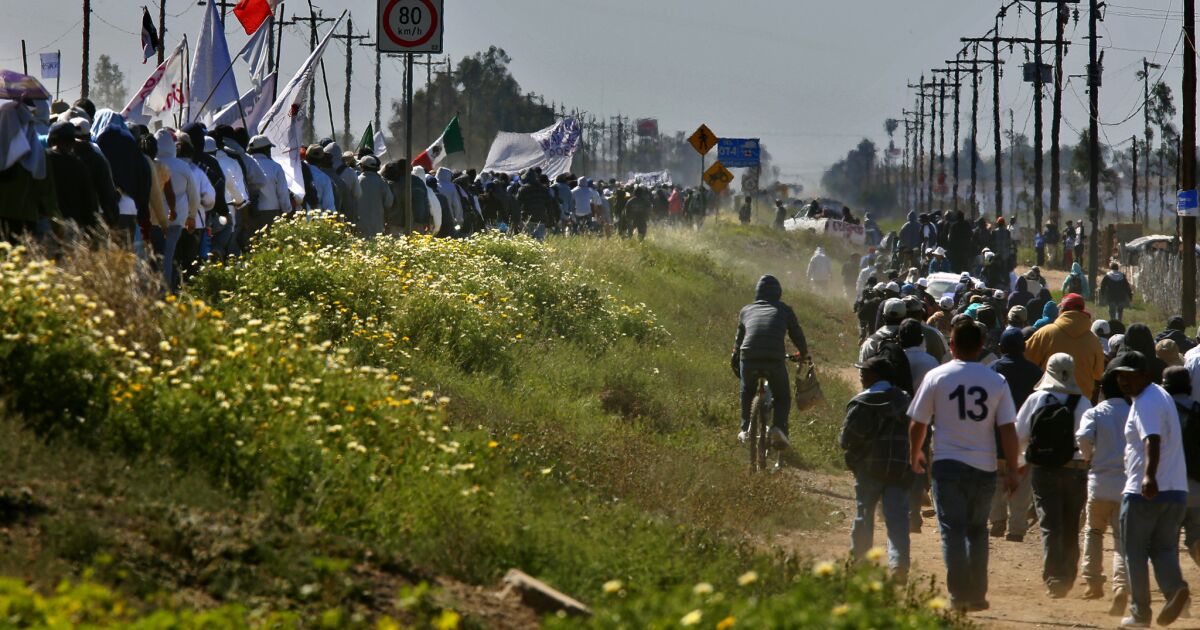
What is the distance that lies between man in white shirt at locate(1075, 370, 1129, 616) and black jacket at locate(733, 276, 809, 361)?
4266mm

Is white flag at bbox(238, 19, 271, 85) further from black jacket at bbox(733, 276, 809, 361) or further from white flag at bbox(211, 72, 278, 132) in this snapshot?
black jacket at bbox(733, 276, 809, 361)

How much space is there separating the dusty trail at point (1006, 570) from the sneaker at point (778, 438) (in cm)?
49

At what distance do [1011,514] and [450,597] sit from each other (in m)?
Answer: 5.95

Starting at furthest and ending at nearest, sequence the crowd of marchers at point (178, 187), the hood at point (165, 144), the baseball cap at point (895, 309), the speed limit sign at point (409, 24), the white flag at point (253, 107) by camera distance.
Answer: the white flag at point (253, 107)
the hood at point (165, 144)
the speed limit sign at point (409, 24)
the baseball cap at point (895, 309)
the crowd of marchers at point (178, 187)

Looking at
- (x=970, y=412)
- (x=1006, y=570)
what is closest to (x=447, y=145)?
(x=1006, y=570)

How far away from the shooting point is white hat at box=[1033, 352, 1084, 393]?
1030cm

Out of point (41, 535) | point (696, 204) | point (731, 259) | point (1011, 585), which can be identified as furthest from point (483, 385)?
point (696, 204)

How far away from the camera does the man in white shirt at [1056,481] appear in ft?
32.8

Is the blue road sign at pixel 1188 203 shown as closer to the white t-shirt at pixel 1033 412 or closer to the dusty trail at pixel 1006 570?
the dusty trail at pixel 1006 570

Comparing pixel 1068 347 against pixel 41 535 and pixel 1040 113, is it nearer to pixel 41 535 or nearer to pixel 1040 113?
pixel 41 535

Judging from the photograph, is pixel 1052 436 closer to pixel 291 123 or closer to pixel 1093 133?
pixel 291 123

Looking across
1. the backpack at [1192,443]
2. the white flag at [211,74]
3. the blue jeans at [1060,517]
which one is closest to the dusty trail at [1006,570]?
the blue jeans at [1060,517]

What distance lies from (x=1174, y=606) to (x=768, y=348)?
5.40 meters

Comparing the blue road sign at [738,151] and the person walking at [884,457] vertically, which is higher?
the blue road sign at [738,151]
